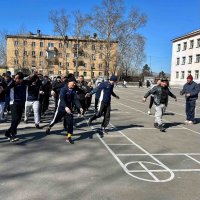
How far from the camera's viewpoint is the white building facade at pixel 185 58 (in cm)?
6375

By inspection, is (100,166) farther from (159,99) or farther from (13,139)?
(159,99)

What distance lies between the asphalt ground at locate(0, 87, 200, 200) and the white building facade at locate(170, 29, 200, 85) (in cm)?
5540

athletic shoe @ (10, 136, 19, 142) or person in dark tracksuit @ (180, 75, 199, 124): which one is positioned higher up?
person in dark tracksuit @ (180, 75, 199, 124)

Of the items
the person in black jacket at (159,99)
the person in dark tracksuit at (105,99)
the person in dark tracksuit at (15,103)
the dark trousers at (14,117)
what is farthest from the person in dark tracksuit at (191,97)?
the dark trousers at (14,117)

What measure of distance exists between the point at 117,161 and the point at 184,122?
6.97m

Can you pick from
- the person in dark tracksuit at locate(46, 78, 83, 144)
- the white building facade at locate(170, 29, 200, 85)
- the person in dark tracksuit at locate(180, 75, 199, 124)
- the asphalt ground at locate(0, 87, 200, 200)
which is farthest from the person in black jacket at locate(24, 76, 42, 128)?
the white building facade at locate(170, 29, 200, 85)

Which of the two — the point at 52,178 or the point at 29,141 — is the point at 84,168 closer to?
the point at 52,178

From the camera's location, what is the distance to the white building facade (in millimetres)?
63750

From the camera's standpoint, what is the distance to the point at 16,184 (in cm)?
500

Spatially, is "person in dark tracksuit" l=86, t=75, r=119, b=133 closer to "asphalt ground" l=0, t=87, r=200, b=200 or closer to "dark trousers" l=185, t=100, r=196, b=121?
"asphalt ground" l=0, t=87, r=200, b=200

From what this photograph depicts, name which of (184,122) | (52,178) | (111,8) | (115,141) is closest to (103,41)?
(111,8)

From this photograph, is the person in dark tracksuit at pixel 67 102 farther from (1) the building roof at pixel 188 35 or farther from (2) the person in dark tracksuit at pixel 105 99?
(1) the building roof at pixel 188 35

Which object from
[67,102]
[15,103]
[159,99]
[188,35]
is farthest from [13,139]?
[188,35]

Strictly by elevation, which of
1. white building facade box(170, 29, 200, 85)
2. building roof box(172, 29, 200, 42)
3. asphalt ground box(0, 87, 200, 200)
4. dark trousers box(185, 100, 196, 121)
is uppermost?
building roof box(172, 29, 200, 42)
